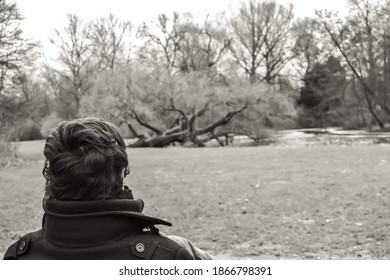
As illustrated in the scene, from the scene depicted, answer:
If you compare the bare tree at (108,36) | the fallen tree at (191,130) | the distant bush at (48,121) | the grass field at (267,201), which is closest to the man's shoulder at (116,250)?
the grass field at (267,201)

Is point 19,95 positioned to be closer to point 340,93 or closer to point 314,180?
point 340,93

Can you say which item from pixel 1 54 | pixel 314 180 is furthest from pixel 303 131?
pixel 1 54

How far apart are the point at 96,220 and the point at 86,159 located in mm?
114

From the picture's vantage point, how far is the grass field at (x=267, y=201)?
2822mm

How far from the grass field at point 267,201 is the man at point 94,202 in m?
1.83

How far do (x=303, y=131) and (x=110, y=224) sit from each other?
10.9ft

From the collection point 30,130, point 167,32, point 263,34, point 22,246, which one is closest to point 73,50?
point 30,130

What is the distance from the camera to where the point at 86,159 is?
898 mm

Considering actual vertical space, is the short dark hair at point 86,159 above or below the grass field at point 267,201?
above

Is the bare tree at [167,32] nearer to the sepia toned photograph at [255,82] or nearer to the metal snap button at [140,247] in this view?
the sepia toned photograph at [255,82]

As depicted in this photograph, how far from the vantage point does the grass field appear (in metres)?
2.82

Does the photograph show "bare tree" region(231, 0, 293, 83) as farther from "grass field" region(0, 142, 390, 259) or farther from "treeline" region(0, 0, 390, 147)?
"grass field" region(0, 142, 390, 259)

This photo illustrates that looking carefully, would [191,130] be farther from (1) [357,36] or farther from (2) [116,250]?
(2) [116,250]

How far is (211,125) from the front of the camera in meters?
8.57
